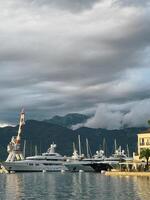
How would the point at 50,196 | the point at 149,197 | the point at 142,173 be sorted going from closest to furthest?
the point at 149,197 → the point at 50,196 → the point at 142,173

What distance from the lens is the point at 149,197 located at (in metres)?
96.4

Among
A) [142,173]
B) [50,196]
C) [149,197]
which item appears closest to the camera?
[149,197]

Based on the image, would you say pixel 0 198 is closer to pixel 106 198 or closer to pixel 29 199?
pixel 29 199

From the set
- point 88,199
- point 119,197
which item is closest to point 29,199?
point 88,199

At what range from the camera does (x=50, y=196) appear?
105 meters

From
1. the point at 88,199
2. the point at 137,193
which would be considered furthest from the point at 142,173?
the point at 88,199

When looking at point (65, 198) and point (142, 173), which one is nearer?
point (65, 198)

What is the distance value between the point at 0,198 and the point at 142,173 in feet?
342

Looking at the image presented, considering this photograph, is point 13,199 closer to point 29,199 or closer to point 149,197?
point 29,199

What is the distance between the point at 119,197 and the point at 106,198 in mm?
2938

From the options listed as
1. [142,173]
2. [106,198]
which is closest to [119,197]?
[106,198]

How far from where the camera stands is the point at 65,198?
329ft

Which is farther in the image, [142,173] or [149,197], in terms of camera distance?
[142,173]

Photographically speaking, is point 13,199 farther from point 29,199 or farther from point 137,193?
point 137,193
